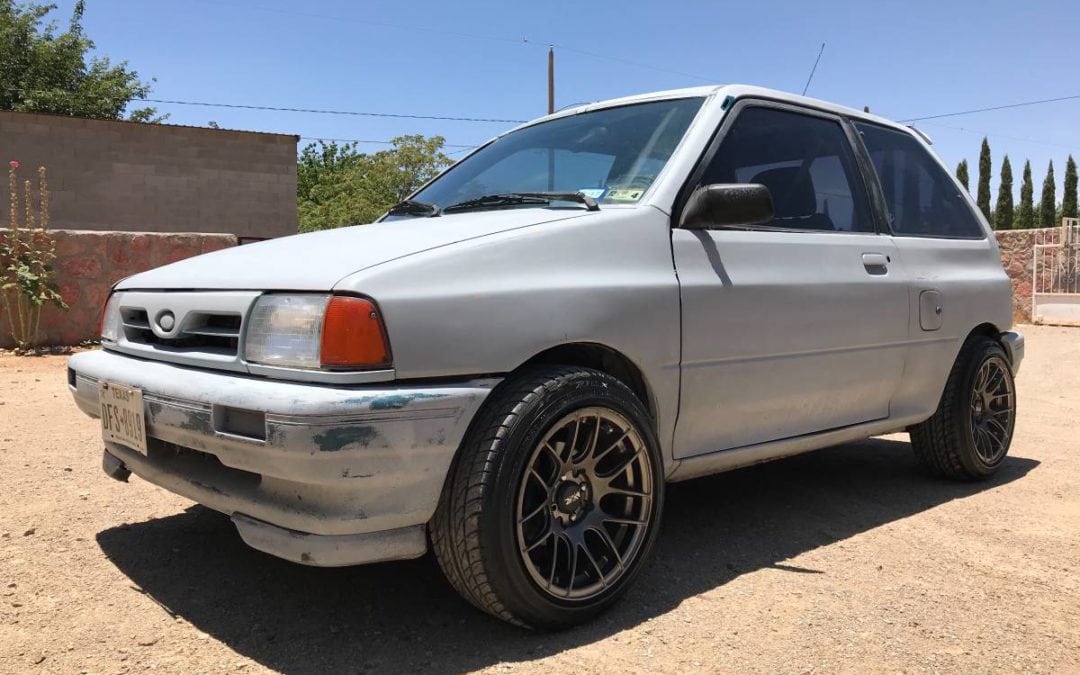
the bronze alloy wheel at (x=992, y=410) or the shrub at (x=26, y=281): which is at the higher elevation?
the shrub at (x=26, y=281)

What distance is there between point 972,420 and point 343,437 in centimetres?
340

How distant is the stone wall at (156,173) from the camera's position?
1523 centimetres

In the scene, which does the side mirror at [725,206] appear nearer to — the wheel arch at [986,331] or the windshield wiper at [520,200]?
the windshield wiper at [520,200]

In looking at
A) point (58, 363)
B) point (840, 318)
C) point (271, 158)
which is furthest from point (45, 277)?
point (271, 158)

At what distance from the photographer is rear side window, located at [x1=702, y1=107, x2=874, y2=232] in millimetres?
3256

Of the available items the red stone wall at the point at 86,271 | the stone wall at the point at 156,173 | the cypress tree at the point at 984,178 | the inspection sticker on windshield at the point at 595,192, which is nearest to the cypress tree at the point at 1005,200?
the cypress tree at the point at 984,178

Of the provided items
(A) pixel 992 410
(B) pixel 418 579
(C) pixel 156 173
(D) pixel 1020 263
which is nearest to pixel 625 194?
(B) pixel 418 579

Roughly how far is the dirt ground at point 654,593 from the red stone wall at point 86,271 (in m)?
4.93

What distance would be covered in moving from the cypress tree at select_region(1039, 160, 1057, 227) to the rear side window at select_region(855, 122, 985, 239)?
49708mm

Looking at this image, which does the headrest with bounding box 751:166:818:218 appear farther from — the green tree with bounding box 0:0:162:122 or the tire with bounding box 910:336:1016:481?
the green tree with bounding box 0:0:162:122

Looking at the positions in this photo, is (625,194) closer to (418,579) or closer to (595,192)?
(595,192)

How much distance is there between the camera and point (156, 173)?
52.5ft

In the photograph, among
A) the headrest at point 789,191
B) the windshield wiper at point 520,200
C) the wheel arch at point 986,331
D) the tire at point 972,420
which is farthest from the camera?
the wheel arch at point 986,331

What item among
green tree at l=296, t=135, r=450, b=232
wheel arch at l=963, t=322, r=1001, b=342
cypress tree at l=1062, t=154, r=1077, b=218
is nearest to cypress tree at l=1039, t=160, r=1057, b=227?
cypress tree at l=1062, t=154, r=1077, b=218
